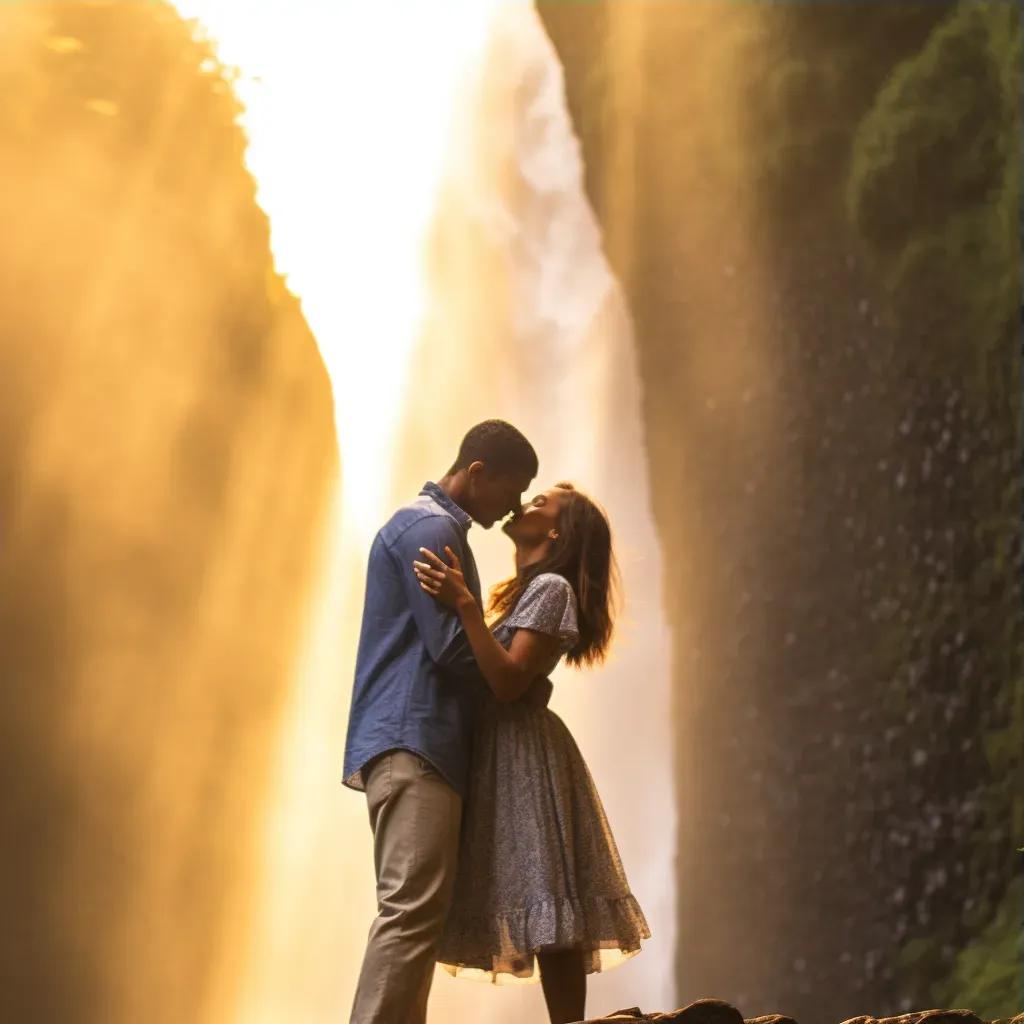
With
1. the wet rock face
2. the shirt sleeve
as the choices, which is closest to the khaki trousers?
the shirt sleeve

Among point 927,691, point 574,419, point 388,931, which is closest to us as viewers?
point 388,931

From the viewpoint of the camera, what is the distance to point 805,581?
5070mm

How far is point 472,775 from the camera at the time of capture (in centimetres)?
206

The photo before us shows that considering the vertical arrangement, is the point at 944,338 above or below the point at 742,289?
below

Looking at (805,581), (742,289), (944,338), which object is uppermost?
(742,289)

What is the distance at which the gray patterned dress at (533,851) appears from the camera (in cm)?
196

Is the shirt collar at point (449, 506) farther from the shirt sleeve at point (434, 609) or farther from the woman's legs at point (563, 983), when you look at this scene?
the woman's legs at point (563, 983)

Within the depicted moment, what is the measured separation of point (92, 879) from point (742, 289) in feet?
12.0

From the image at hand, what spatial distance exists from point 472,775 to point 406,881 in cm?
27

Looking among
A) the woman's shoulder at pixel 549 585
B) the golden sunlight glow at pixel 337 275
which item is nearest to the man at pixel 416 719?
the woman's shoulder at pixel 549 585

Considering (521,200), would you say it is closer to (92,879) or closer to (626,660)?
(626,660)

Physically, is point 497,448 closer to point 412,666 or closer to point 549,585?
point 549,585

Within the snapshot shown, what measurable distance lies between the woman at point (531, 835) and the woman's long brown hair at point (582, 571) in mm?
21

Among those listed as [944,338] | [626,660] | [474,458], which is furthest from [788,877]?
[474,458]
